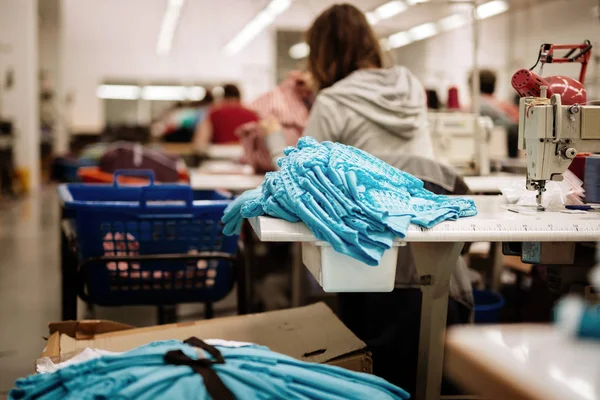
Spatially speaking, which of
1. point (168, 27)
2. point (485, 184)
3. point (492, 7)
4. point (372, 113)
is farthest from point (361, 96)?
point (168, 27)

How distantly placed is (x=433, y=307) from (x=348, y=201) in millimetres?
427

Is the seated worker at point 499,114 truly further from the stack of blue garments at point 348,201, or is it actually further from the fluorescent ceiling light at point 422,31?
the fluorescent ceiling light at point 422,31

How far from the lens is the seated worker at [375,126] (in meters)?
2.08

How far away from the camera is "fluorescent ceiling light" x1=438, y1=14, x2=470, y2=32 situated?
34.9ft

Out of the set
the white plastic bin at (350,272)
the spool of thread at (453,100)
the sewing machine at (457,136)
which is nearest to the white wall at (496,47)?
the spool of thread at (453,100)

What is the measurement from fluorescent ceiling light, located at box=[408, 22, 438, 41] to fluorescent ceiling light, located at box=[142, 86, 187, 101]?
6.81m

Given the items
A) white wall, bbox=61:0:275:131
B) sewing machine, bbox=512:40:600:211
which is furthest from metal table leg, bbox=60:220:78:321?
white wall, bbox=61:0:275:131

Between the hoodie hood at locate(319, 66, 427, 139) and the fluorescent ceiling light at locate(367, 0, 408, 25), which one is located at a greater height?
the fluorescent ceiling light at locate(367, 0, 408, 25)

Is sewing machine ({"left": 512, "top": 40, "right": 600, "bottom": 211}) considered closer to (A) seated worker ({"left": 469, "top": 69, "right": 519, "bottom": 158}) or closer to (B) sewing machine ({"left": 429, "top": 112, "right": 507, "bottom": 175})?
(B) sewing machine ({"left": 429, "top": 112, "right": 507, "bottom": 175})

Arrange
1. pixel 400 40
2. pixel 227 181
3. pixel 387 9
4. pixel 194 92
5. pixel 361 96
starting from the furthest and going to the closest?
1. pixel 194 92
2. pixel 400 40
3. pixel 387 9
4. pixel 227 181
5. pixel 361 96

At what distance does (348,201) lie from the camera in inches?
53.6

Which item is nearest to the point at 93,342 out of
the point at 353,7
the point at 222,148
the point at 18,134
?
the point at 353,7

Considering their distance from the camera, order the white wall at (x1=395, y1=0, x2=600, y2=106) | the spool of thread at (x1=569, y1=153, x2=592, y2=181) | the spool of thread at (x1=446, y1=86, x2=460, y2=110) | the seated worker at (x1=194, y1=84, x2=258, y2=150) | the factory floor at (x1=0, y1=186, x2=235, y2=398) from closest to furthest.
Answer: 1. the spool of thread at (x1=569, y1=153, x2=592, y2=181)
2. the factory floor at (x1=0, y1=186, x2=235, y2=398)
3. the spool of thread at (x1=446, y1=86, x2=460, y2=110)
4. the seated worker at (x1=194, y1=84, x2=258, y2=150)
5. the white wall at (x1=395, y1=0, x2=600, y2=106)

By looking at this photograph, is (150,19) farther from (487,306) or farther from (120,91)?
(487,306)
